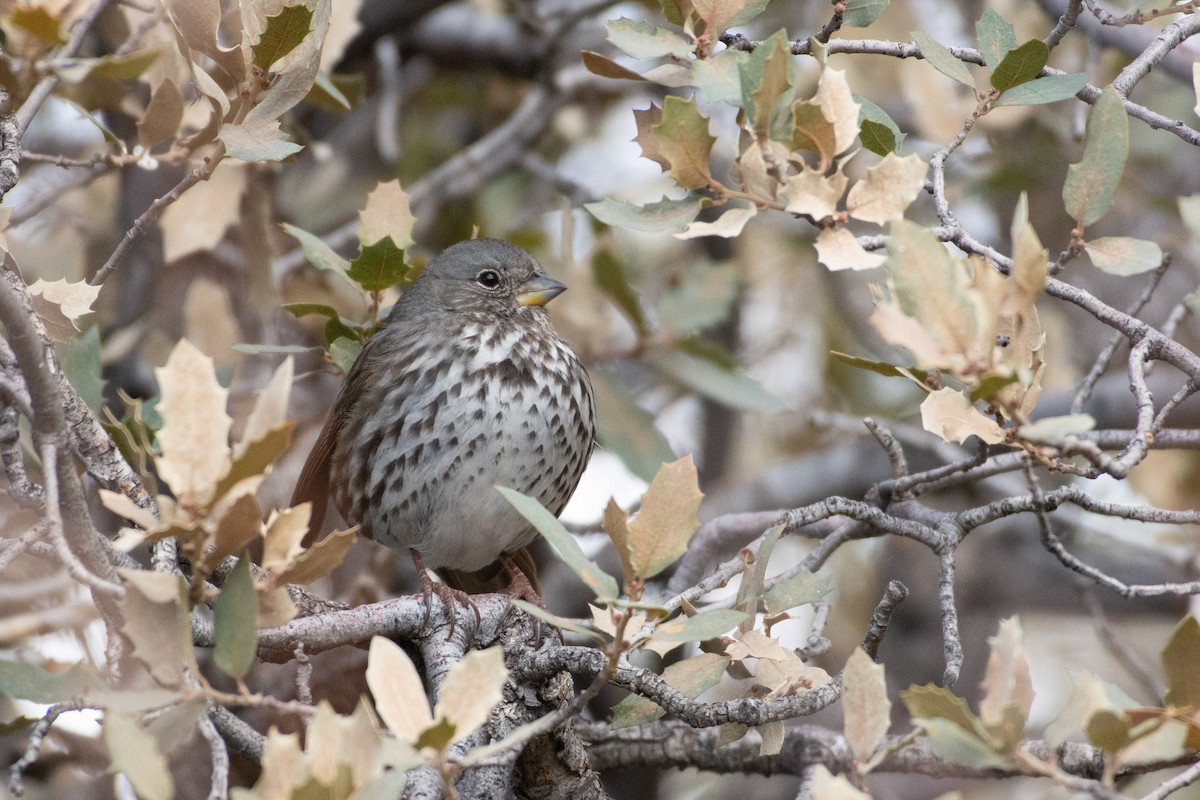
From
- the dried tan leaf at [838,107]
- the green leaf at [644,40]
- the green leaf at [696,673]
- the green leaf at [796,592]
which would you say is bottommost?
the green leaf at [696,673]

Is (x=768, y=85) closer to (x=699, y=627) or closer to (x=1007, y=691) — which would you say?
(x=699, y=627)

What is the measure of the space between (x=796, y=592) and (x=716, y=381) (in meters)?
1.84

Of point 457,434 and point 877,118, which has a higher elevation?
point 877,118

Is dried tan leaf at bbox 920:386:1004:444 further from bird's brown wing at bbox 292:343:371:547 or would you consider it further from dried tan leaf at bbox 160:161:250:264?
dried tan leaf at bbox 160:161:250:264

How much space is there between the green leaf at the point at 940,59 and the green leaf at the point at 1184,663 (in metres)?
1.19

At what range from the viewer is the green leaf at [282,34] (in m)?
2.55

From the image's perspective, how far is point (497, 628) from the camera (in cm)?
340

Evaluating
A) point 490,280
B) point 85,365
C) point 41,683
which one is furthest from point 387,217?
point 41,683

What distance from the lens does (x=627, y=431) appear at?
4449 millimetres

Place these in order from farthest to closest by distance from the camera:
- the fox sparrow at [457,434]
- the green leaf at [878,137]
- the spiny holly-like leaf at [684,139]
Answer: the fox sparrow at [457,434], the green leaf at [878,137], the spiny holly-like leaf at [684,139]

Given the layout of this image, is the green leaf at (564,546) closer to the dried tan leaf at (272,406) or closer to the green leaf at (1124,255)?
the dried tan leaf at (272,406)

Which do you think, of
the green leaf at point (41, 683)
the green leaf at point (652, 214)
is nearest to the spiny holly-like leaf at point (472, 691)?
the green leaf at point (41, 683)

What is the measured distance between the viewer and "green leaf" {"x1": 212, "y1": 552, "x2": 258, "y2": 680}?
6.38ft

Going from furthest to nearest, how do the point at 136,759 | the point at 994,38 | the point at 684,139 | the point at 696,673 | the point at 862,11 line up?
1. the point at 862,11
2. the point at 994,38
3. the point at 696,673
4. the point at 684,139
5. the point at 136,759
